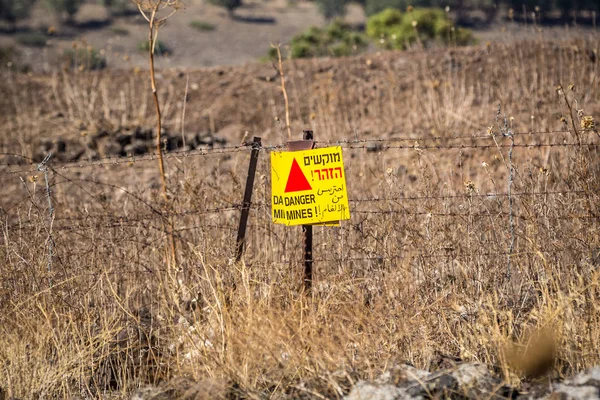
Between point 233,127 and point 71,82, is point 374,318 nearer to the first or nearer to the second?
point 233,127

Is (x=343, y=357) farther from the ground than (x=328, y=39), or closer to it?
closer to it

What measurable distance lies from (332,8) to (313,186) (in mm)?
50577

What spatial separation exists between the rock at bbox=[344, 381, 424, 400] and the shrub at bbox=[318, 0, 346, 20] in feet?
169

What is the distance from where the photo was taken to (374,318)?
475 centimetres

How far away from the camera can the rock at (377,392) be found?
386cm

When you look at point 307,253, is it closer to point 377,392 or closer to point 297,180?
point 297,180

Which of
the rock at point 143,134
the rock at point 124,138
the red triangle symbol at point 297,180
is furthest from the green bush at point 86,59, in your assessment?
the red triangle symbol at point 297,180

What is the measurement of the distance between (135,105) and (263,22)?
39851 millimetres

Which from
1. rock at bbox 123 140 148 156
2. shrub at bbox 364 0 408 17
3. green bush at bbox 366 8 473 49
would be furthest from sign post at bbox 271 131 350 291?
shrub at bbox 364 0 408 17

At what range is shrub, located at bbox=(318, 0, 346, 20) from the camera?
5366cm

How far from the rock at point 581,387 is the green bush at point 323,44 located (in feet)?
46.5

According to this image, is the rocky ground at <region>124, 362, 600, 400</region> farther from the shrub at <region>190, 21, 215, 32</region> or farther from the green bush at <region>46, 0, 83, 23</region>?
the green bush at <region>46, 0, 83, 23</region>

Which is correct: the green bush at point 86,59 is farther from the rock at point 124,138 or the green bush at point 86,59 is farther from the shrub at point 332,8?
the shrub at point 332,8

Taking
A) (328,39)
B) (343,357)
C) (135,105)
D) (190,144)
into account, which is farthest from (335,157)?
(328,39)
